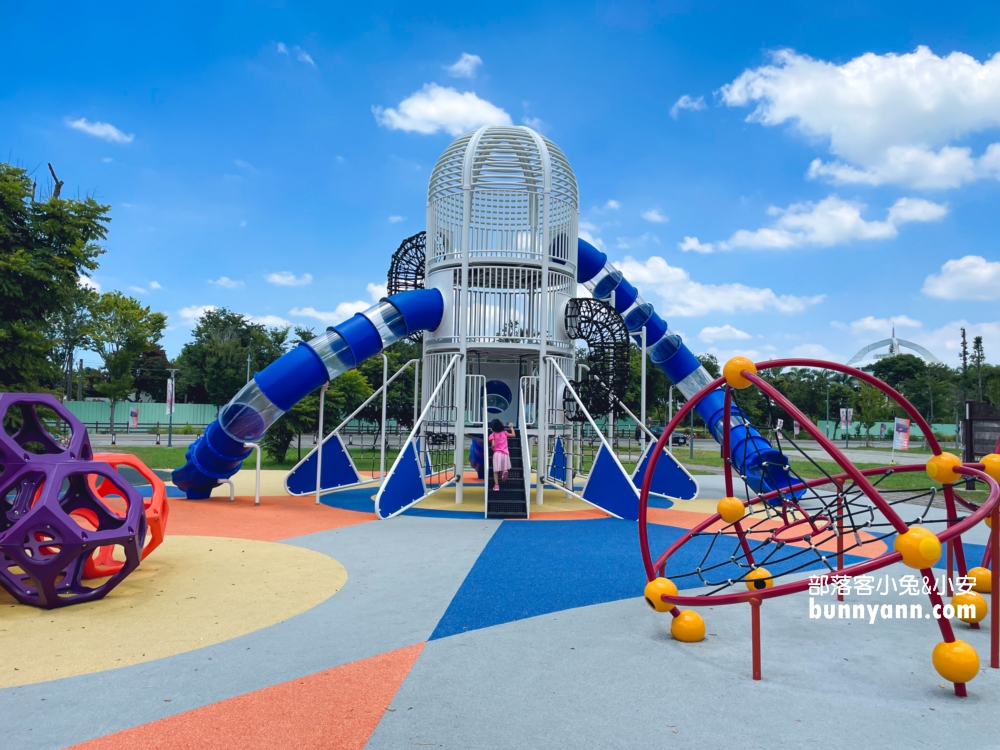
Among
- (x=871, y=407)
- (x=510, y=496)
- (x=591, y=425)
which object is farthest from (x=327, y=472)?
(x=871, y=407)

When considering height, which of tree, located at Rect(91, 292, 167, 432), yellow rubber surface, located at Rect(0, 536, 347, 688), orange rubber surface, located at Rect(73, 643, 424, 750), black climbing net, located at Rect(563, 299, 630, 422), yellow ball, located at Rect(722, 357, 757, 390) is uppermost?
tree, located at Rect(91, 292, 167, 432)

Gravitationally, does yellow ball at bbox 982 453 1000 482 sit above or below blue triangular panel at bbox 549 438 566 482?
above

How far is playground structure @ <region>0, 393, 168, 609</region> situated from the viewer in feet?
20.8

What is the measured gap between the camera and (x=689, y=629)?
19.0ft

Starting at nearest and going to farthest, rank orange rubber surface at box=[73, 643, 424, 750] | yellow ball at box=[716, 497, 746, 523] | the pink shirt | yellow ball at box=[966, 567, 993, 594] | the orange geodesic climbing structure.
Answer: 1. orange rubber surface at box=[73, 643, 424, 750]
2. yellow ball at box=[716, 497, 746, 523]
3. yellow ball at box=[966, 567, 993, 594]
4. the orange geodesic climbing structure
5. the pink shirt

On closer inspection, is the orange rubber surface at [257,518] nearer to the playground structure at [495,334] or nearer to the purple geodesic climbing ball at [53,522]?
the playground structure at [495,334]

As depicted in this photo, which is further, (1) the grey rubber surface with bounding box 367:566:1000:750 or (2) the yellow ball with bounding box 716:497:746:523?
(2) the yellow ball with bounding box 716:497:746:523

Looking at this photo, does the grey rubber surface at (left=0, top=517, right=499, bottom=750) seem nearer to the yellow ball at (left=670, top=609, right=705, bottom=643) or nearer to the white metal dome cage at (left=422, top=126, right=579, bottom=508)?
the yellow ball at (left=670, top=609, right=705, bottom=643)

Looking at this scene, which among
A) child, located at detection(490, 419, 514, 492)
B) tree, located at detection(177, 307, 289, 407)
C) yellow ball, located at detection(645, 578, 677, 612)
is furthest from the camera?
tree, located at detection(177, 307, 289, 407)

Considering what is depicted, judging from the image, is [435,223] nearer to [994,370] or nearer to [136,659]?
[136,659]

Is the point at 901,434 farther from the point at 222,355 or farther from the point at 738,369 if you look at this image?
the point at 222,355

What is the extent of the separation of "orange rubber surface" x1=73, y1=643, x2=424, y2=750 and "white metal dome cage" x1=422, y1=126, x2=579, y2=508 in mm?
9411

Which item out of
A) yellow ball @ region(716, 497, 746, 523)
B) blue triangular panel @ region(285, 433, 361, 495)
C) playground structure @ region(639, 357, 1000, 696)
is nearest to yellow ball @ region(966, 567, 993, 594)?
playground structure @ region(639, 357, 1000, 696)

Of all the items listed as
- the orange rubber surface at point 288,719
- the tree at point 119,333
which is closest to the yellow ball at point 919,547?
the orange rubber surface at point 288,719
